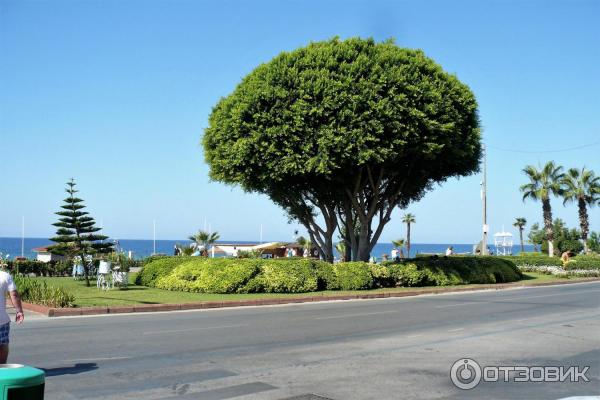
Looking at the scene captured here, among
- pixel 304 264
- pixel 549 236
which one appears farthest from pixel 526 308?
pixel 549 236

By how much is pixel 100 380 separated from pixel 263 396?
7.37ft

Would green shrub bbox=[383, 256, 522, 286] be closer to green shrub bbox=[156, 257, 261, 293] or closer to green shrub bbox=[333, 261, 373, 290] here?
green shrub bbox=[333, 261, 373, 290]

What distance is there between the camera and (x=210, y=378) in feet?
26.0

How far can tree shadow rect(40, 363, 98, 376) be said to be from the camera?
26.7 feet

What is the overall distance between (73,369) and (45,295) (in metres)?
9.36

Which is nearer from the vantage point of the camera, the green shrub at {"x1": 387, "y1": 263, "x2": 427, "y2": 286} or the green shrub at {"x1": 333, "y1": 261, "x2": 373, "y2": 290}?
the green shrub at {"x1": 333, "y1": 261, "x2": 373, "y2": 290}

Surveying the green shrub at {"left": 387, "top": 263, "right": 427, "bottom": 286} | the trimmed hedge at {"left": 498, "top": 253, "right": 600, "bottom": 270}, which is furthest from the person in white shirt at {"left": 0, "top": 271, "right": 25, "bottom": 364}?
the trimmed hedge at {"left": 498, "top": 253, "right": 600, "bottom": 270}

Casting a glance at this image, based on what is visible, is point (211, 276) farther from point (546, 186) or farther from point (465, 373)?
point (546, 186)

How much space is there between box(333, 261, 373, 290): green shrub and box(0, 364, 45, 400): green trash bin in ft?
68.9

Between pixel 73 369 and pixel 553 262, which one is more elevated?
pixel 553 262

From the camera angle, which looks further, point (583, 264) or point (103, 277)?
point (583, 264)

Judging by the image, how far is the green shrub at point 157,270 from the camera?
24469 millimetres

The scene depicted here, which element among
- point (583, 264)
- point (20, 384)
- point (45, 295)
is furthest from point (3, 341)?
point (583, 264)

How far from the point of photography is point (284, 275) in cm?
2270
